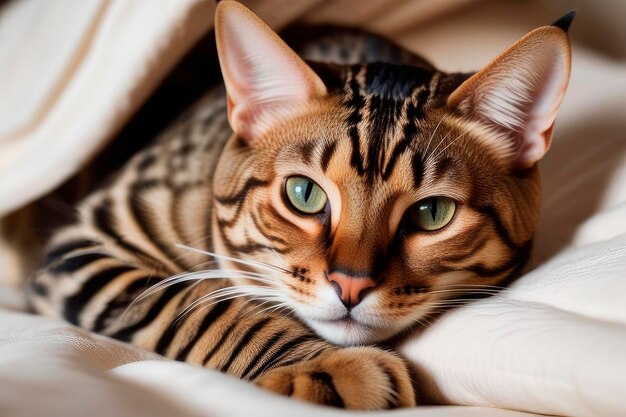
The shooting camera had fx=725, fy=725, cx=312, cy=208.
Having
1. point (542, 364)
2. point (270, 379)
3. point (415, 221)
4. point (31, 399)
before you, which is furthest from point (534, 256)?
point (31, 399)

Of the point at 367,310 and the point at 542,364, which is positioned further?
the point at 367,310

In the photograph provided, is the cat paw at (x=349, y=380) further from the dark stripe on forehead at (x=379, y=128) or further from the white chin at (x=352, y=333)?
the dark stripe on forehead at (x=379, y=128)

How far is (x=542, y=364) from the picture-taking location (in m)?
0.75

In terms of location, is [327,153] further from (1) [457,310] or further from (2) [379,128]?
(1) [457,310]

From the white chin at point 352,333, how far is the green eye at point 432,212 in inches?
5.7

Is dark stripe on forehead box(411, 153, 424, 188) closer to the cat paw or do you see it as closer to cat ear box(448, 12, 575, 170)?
cat ear box(448, 12, 575, 170)

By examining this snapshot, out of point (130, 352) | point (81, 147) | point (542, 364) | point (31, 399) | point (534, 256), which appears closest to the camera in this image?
point (31, 399)

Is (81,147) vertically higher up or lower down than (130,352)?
higher up

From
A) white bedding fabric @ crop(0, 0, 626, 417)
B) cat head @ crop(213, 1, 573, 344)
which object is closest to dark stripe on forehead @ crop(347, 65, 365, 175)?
cat head @ crop(213, 1, 573, 344)

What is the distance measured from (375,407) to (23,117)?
923 mm

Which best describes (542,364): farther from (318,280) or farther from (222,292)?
(222,292)

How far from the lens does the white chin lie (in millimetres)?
906

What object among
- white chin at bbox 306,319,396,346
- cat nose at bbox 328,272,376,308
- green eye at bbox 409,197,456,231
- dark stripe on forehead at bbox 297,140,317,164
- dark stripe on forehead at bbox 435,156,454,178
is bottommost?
white chin at bbox 306,319,396,346

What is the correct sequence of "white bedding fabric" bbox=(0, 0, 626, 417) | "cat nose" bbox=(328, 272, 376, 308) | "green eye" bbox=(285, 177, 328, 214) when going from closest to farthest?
"white bedding fabric" bbox=(0, 0, 626, 417) → "cat nose" bbox=(328, 272, 376, 308) → "green eye" bbox=(285, 177, 328, 214)
